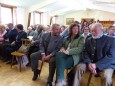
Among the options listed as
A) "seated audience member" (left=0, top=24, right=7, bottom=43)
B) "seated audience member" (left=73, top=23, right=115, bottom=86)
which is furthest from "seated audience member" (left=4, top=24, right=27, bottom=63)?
"seated audience member" (left=73, top=23, right=115, bottom=86)

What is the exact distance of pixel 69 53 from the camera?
2.51 meters

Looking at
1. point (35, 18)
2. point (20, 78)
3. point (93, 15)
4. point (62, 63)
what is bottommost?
point (20, 78)

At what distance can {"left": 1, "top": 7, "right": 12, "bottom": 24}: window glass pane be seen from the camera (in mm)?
6926

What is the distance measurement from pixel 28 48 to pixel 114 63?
205 cm

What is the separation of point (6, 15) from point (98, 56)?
5.85 meters

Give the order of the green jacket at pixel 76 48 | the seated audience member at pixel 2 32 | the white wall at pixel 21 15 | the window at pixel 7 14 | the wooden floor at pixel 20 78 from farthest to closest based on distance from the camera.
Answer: the white wall at pixel 21 15 → the window at pixel 7 14 → the seated audience member at pixel 2 32 → the wooden floor at pixel 20 78 → the green jacket at pixel 76 48

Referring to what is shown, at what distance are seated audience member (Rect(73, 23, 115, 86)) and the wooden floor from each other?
63cm

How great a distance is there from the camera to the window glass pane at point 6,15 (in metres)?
6.93

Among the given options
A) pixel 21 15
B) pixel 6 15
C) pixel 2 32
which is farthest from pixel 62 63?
pixel 21 15

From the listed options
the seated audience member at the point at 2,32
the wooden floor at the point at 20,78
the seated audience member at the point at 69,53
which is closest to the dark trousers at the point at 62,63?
the seated audience member at the point at 69,53

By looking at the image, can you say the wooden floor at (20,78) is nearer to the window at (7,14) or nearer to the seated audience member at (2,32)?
the seated audience member at (2,32)

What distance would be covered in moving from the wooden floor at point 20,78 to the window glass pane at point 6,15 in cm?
376

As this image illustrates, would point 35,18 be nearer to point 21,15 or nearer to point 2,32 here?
point 21,15

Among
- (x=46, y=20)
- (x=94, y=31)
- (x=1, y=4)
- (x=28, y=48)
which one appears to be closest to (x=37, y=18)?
(x=46, y=20)
